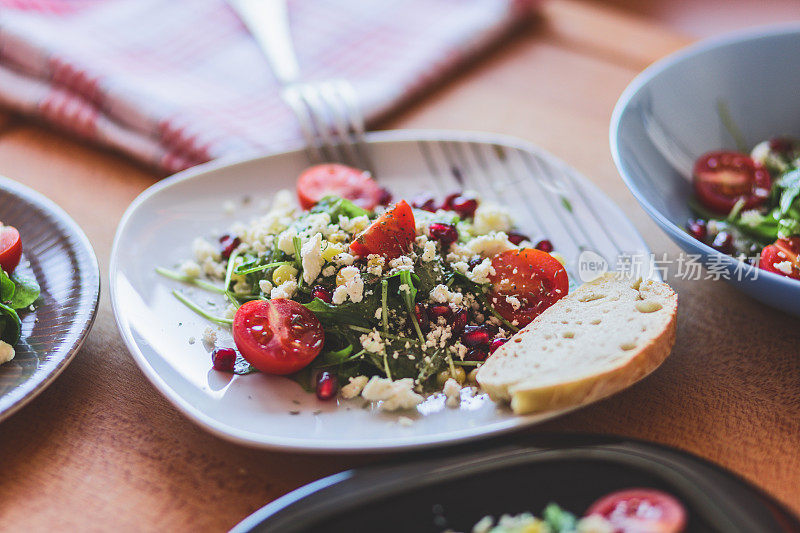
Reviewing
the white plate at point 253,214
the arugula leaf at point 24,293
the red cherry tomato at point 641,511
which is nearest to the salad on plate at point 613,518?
the red cherry tomato at point 641,511

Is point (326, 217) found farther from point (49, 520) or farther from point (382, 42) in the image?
point (382, 42)

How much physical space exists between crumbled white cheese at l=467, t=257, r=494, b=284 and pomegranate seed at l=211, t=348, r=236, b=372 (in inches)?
23.5

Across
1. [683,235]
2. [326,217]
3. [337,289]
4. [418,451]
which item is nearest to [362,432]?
[418,451]

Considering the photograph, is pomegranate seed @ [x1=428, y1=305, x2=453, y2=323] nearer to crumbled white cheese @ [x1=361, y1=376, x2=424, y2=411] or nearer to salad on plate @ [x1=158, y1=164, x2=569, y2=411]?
salad on plate @ [x1=158, y1=164, x2=569, y2=411]

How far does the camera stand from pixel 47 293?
5.71ft

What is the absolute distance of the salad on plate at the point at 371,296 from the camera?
1.58 m

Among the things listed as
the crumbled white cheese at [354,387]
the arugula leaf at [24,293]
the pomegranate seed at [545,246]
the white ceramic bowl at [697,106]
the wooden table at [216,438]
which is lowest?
the wooden table at [216,438]

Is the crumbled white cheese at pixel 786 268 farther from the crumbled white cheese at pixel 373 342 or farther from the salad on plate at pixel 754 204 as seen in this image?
the crumbled white cheese at pixel 373 342

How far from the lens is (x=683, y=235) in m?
1.71

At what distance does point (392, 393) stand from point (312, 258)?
38cm

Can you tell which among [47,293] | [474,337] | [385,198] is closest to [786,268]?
[474,337]

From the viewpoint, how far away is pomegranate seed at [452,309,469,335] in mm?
1652

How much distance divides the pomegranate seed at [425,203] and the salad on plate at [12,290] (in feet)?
3.37

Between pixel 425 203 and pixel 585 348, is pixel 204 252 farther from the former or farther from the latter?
pixel 585 348
